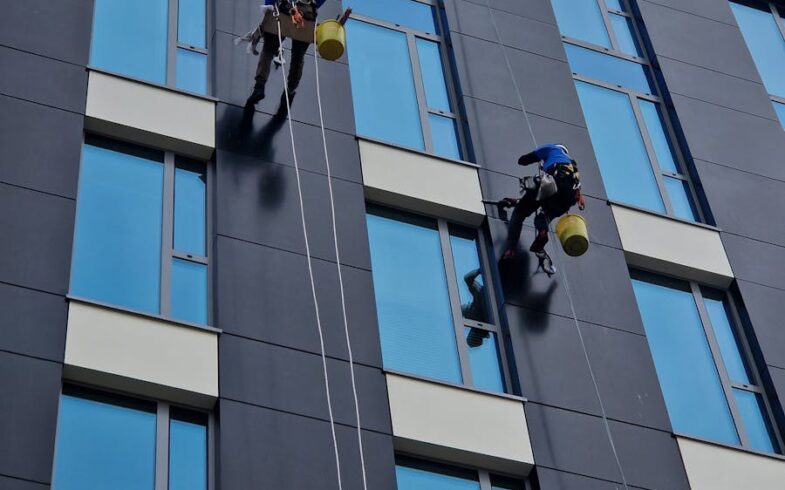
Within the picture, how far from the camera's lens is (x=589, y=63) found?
69.1 feet

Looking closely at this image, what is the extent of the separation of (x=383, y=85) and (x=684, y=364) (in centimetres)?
520

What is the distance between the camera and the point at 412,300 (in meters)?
16.5

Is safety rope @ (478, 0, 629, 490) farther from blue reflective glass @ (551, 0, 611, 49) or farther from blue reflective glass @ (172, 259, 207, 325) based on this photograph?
blue reflective glass @ (172, 259, 207, 325)

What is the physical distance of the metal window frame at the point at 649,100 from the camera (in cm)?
1974

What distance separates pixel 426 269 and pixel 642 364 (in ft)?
8.79

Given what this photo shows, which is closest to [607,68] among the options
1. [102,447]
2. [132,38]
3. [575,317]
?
[575,317]

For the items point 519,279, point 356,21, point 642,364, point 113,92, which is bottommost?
point 642,364

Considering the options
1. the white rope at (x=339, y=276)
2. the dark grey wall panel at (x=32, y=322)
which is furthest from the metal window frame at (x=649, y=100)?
the dark grey wall panel at (x=32, y=322)

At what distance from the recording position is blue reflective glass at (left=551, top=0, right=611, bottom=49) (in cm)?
2152

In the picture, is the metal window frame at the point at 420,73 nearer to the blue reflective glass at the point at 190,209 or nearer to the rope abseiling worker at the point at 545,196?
the rope abseiling worker at the point at 545,196

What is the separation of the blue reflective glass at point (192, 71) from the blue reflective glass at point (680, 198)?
21.1ft

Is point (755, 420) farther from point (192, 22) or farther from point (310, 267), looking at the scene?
point (192, 22)

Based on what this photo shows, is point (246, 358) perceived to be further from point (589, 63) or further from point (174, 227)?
point (589, 63)

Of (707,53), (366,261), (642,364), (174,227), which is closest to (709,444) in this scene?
(642,364)
